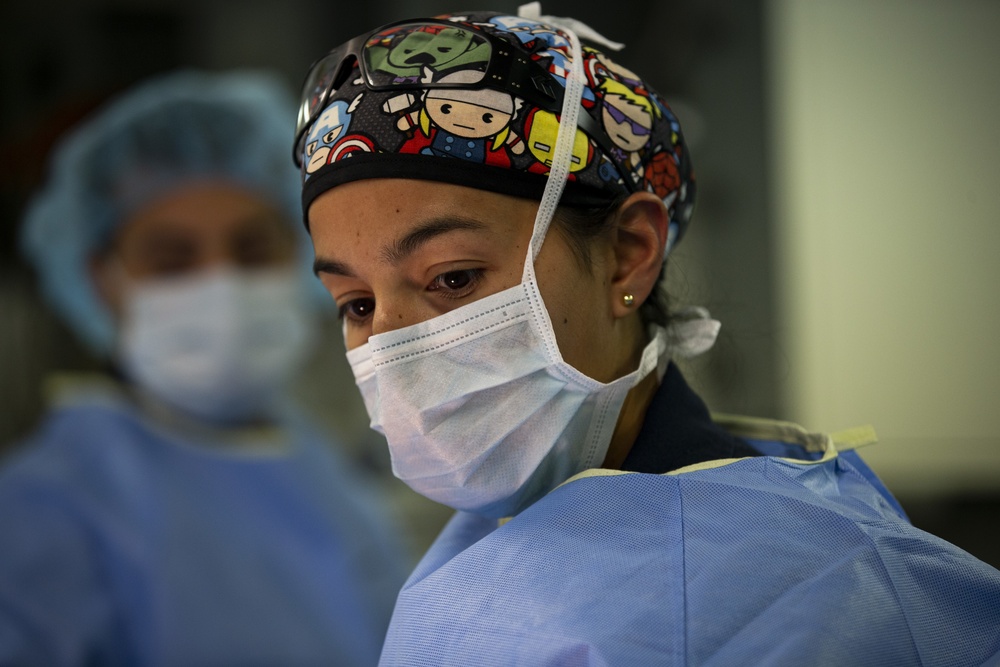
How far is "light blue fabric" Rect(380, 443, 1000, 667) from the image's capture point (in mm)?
738

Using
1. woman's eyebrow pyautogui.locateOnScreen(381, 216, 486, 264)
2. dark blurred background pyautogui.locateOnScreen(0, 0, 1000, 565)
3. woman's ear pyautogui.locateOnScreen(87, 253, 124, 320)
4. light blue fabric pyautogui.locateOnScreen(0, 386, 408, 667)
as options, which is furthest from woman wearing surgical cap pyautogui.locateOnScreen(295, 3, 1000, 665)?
woman's ear pyautogui.locateOnScreen(87, 253, 124, 320)

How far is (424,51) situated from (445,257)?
0.20m

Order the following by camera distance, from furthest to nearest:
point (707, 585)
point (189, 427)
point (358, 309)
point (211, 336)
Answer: point (189, 427)
point (211, 336)
point (358, 309)
point (707, 585)

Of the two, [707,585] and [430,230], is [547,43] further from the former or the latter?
[707,585]

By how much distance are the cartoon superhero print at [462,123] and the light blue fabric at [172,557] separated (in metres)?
1.53

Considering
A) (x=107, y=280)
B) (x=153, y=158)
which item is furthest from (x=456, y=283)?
(x=107, y=280)

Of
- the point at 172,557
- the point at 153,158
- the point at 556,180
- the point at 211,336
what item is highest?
the point at 556,180

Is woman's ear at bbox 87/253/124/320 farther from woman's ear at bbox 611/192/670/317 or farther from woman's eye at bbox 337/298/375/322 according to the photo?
woman's ear at bbox 611/192/670/317

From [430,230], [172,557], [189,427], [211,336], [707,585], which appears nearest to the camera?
[707,585]

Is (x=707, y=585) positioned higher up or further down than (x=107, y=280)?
higher up

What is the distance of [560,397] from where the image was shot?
0.91 m

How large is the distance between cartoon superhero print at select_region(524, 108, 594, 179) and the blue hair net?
158 cm

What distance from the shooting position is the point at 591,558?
80 cm

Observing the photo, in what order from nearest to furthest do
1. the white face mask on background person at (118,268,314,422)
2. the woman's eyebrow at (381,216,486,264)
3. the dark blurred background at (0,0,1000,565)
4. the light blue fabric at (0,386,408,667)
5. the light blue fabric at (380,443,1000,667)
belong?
the light blue fabric at (380,443,1000,667)
the woman's eyebrow at (381,216,486,264)
the light blue fabric at (0,386,408,667)
the white face mask on background person at (118,268,314,422)
the dark blurred background at (0,0,1000,565)
